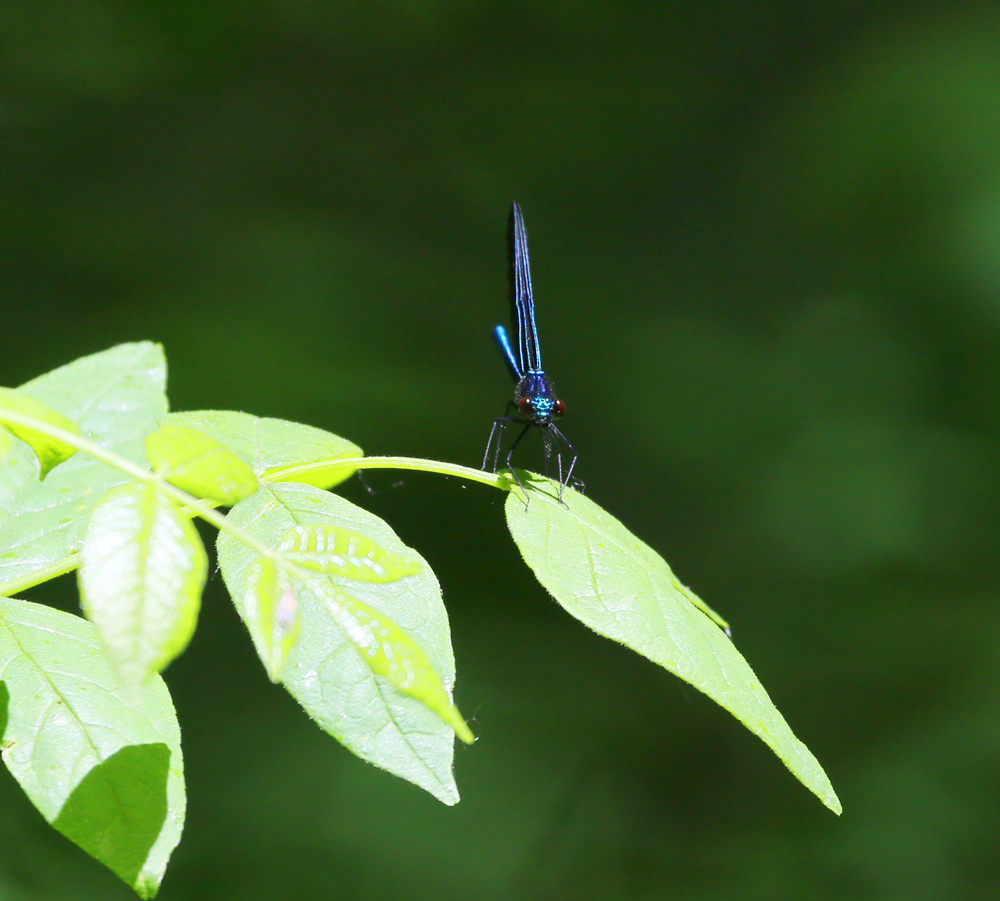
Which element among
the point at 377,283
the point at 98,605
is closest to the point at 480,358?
the point at 377,283

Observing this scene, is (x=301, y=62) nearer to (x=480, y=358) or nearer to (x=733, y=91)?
(x=480, y=358)

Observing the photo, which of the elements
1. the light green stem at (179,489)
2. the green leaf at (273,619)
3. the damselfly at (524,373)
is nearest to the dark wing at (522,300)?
the damselfly at (524,373)

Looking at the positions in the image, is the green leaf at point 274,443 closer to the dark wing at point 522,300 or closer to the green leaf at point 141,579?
the green leaf at point 141,579

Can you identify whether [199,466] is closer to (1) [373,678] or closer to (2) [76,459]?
(1) [373,678]

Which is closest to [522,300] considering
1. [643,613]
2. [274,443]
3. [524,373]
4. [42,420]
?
[524,373]

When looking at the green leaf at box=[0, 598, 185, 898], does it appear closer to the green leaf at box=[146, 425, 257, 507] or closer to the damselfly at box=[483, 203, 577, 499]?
the green leaf at box=[146, 425, 257, 507]
